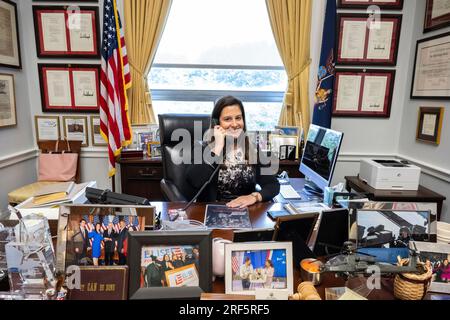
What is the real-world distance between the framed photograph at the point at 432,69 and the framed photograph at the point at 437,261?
186cm

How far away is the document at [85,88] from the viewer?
2.92 m

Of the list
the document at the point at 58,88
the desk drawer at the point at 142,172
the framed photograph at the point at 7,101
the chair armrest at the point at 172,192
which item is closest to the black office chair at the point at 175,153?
the chair armrest at the point at 172,192

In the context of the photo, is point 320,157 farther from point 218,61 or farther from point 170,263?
point 218,61

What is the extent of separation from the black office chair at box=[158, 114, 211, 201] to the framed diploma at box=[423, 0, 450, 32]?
202 cm

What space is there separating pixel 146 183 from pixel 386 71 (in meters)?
2.60

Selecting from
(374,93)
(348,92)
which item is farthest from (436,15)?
(348,92)

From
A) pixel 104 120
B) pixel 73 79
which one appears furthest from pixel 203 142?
pixel 73 79

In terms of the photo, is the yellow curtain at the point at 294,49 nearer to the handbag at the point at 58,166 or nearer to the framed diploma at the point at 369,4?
the framed diploma at the point at 369,4

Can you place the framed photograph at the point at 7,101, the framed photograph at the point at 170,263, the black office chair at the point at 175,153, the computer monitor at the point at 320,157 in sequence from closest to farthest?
the framed photograph at the point at 170,263, the computer monitor at the point at 320,157, the black office chair at the point at 175,153, the framed photograph at the point at 7,101

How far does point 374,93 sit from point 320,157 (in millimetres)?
1693

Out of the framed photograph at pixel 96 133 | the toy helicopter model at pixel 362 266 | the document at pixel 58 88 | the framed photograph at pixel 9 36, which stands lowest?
the toy helicopter model at pixel 362 266

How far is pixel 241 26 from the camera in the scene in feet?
10.1
